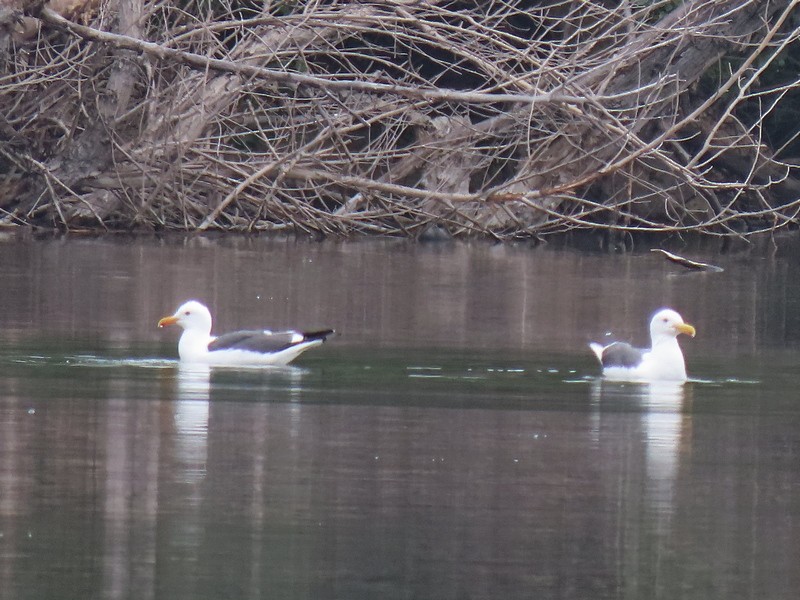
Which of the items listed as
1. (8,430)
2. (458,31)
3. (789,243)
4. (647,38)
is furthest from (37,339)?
(789,243)

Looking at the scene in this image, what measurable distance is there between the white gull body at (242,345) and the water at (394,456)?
0.12 m

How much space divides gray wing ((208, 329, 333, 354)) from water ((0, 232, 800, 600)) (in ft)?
0.49

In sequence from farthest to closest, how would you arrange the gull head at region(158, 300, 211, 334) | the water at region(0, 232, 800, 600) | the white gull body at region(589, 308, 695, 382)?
the gull head at region(158, 300, 211, 334), the white gull body at region(589, 308, 695, 382), the water at region(0, 232, 800, 600)

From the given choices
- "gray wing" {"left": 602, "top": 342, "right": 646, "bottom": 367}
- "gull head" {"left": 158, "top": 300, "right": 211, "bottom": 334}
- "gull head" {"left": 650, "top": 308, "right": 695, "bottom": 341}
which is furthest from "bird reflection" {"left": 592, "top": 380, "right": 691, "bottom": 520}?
"gull head" {"left": 158, "top": 300, "right": 211, "bottom": 334}

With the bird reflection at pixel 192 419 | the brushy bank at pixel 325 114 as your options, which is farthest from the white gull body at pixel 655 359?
the brushy bank at pixel 325 114

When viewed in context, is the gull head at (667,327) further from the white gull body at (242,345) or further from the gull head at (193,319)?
the gull head at (193,319)

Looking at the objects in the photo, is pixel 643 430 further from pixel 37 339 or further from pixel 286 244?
pixel 286 244

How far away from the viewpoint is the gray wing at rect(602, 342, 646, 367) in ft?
34.9

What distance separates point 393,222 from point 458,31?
14.5 feet

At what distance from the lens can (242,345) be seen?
36.6ft

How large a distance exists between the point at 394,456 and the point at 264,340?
338 centimetres

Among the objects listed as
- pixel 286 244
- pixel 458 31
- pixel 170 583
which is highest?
pixel 458 31

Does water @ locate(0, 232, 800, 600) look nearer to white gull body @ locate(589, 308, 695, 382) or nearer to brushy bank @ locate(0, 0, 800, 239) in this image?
white gull body @ locate(589, 308, 695, 382)

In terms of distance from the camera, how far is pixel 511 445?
809 cm
